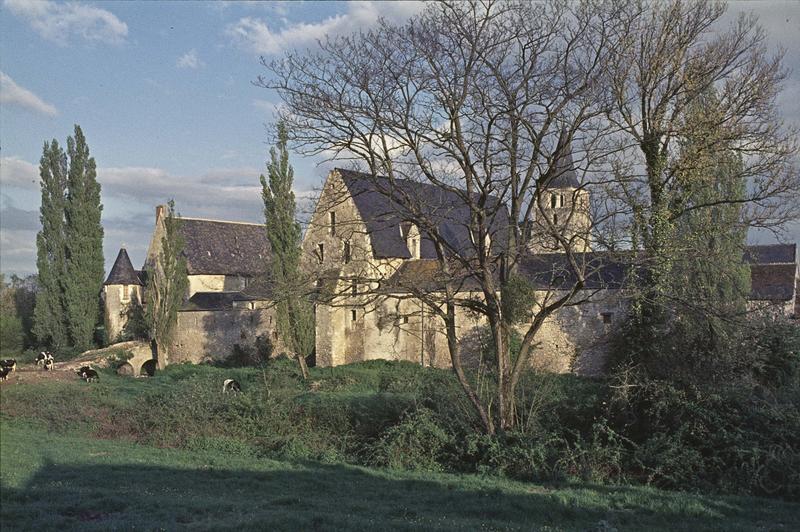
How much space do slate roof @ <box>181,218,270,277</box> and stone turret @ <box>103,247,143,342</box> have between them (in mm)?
3553

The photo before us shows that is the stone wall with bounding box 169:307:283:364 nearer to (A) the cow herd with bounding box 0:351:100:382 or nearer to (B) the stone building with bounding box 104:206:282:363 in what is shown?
(B) the stone building with bounding box 104:206:282:363

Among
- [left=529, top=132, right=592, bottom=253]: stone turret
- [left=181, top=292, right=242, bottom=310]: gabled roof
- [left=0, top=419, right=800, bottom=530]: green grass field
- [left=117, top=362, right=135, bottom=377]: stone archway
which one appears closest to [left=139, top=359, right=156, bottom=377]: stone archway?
[left=117, top=362, right=135, bottom=377]: stone archway

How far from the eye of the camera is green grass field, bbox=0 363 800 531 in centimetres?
755

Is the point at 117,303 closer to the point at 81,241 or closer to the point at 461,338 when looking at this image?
the point at 461,338

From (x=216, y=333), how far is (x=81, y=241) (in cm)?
1901

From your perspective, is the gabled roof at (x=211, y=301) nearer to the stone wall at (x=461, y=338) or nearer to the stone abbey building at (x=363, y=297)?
the stone abbey building at (x=363, y=297)

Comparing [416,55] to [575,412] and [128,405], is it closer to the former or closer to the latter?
[575,412]

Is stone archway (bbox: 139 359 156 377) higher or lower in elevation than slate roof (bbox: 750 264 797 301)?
lower

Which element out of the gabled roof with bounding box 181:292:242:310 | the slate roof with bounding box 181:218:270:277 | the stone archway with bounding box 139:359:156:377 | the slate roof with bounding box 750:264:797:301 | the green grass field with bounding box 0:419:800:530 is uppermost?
the slate roof with bounding box 181:218:270:277

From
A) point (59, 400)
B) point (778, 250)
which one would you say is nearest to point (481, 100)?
point (59, 400)

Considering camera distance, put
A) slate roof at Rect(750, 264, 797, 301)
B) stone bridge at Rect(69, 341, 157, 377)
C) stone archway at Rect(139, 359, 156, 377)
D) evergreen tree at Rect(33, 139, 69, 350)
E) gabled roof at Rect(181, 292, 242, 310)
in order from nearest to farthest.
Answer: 1. evergreen tree at Rect(33, 139, 69, 350)
2. slate roof at Rect(750, 264, 797, 301)
3. stone bridge at Rect(69, 341, 157, 377)
4. stone archway at Rect(139, 359, 156, 377)
5. gabled roof at Rect(181, 292, 242, 310)

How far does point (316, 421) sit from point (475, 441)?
4.11 meters

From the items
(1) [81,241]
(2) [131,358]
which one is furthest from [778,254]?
(1) [81,241]

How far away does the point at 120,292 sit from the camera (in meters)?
40.8
